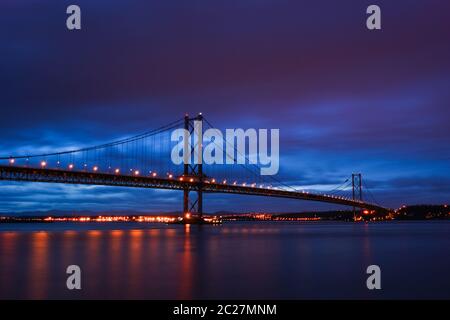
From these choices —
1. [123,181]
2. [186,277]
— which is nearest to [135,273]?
[186,277]

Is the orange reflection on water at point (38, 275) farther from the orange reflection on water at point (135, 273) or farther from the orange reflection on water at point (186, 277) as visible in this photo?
the orange reflection on water at point (186, 277)

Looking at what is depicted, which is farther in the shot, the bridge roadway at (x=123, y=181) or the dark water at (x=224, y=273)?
the bridge roadway at (x=123, y=181)

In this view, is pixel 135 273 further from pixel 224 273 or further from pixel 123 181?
pixel 123 181

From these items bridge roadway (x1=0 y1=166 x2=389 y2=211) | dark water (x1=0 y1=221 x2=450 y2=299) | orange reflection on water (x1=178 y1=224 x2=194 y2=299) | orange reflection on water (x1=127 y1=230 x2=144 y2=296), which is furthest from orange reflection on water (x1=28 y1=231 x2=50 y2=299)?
bridge roadway (x1=0 y1=166 x2=389 y2=211)

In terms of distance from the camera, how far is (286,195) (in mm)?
85438

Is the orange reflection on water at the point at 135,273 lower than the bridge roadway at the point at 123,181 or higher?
lower

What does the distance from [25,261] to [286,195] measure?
203 feet

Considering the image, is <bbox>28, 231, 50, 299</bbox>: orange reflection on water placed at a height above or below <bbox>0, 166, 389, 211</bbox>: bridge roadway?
below

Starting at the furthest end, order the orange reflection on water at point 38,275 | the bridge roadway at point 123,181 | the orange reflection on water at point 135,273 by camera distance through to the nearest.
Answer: the bridge roadway at point 123,181 < the orange reflection on water at point 135,273 < the orange reflection on water at point 38,275

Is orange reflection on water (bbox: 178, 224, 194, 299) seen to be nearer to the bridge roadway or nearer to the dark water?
the dark water

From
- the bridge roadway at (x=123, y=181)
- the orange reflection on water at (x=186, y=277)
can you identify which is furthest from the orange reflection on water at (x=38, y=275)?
the bridge roadway at (x=123, y=181)
